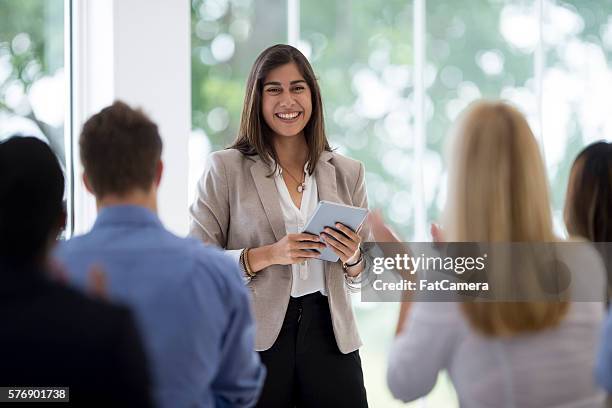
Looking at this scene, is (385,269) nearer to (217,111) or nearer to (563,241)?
(563,241)

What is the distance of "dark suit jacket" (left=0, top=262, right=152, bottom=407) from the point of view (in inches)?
51.4

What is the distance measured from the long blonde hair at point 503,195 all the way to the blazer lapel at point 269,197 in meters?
0.73

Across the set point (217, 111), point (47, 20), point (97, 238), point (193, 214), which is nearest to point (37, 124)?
point (47, 20)

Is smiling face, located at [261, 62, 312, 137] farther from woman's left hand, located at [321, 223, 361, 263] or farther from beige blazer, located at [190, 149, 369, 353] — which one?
woman's left hand, located at [321, 223, 361, 263]

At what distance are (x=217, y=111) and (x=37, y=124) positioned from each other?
90cm

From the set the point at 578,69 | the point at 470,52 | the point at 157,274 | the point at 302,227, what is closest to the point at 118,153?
the point at 157,274

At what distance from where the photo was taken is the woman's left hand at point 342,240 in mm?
2145

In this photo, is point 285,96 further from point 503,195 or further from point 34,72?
point 34,72

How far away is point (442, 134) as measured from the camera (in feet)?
12.3

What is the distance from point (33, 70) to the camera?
3.07 meters

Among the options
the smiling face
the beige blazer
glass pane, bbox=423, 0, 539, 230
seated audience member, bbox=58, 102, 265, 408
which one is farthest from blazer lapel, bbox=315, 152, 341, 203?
glass pane, bbox=423, 0, 539, 230

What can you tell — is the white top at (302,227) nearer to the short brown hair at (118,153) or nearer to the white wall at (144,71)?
the short brown hair at (118,153)

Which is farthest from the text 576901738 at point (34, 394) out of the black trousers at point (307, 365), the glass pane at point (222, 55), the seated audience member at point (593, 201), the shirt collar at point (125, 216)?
the glass pane at point (222, 55)

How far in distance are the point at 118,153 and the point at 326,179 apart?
100 cm
